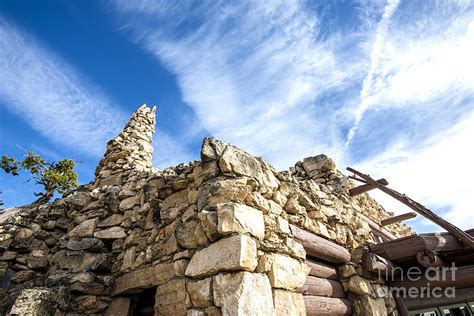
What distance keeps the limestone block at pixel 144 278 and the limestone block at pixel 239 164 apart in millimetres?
1318

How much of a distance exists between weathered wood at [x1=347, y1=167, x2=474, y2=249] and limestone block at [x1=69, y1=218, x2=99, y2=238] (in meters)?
5.47

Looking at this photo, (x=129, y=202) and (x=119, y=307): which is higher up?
(x=129, y=202)

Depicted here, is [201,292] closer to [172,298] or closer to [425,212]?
[172,298]

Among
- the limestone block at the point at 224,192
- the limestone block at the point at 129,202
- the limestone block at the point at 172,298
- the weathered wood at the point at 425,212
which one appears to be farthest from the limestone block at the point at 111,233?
the weathered wood at the point at 425,212

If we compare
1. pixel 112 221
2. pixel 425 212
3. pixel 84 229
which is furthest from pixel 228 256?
pixel 425 212

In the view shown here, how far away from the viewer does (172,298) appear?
9.65 feet

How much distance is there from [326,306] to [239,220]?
194 centimetres

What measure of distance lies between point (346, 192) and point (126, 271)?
15.8 feet

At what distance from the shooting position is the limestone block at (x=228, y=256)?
8.11 feet

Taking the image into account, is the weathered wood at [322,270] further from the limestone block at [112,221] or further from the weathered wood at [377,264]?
the limestone block at [112,221]

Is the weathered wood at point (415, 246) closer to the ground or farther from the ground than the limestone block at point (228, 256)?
farther from the ground

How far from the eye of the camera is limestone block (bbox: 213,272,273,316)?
2293mm

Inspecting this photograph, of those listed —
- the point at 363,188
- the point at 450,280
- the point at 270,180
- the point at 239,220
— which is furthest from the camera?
the point at 363,188

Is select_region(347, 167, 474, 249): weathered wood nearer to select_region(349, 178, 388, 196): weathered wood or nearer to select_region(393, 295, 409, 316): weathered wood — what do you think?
select_region(349, 178, 388, 196): weathered wood
